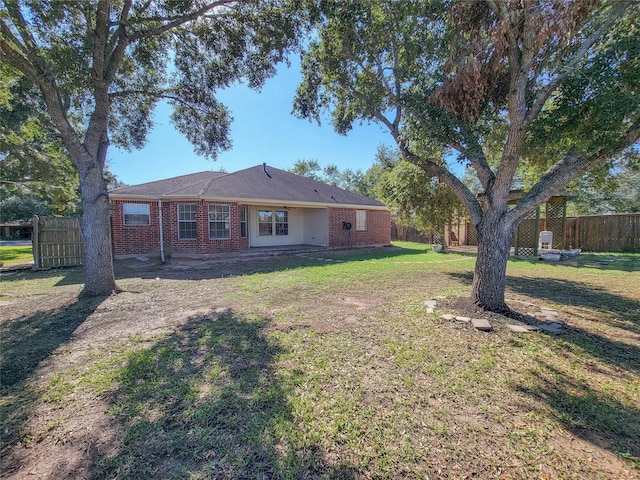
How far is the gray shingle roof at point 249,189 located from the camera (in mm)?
11547

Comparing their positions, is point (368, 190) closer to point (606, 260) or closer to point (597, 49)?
point (606, 260)

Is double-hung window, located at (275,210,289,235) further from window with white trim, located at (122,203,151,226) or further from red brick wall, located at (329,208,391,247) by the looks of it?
window with white trim, located at (122,203,151,226)

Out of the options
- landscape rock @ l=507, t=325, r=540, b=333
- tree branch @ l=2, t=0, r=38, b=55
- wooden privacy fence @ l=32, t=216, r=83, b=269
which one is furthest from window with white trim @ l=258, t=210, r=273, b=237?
landscape rock @ l=507, t=325, r=540, b=333

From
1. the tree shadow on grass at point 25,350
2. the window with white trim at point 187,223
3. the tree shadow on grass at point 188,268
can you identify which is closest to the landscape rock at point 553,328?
the tree shadow on grass at point 25,350

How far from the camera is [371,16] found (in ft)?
19.1

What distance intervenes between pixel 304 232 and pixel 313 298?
1129 cm

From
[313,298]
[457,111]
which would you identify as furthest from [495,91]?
[313,298]

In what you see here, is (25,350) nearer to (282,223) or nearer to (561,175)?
(561,175)

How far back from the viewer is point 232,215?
12.2m

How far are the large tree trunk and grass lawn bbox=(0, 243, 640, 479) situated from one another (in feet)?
1.56

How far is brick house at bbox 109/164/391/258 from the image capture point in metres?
11.4

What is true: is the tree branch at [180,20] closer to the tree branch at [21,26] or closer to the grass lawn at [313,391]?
the tree branch at [21,26]

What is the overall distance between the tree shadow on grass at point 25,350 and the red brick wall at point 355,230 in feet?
37.2

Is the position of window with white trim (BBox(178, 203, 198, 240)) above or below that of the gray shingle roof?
below
